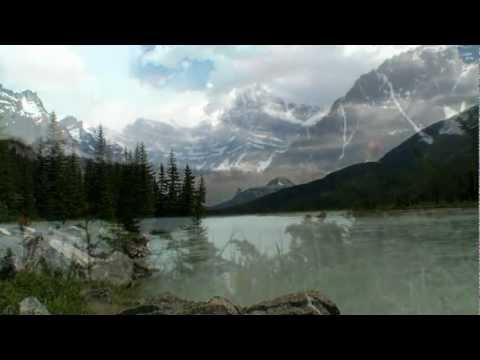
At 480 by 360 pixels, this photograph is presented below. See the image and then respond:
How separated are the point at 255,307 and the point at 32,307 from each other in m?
3.73

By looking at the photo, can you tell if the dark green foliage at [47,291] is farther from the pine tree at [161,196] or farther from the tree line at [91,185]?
the pine tree at [161,196]

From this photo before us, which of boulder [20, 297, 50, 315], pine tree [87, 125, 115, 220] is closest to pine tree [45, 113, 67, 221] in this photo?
pine tree [87, 125, 115, 220]

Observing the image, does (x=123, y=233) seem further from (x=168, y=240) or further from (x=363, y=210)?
(x=363, y=210)

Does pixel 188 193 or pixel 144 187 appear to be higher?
pixel 144 187

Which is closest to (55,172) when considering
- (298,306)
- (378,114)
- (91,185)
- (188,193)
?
(91,185)

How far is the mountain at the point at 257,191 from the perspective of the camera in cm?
779

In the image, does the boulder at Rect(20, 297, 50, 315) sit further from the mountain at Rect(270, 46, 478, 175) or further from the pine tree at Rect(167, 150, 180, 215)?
the mountain at Rect(270, 46, 478, 175)

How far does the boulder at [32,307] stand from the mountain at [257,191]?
346 cm

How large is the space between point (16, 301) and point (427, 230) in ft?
24.8

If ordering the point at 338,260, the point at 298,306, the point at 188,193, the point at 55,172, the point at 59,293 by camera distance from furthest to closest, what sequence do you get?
the point at 55,172
the point at 188,193
the point at 338,260
the point at 59,293
the point at 298,306

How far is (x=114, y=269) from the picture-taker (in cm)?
821

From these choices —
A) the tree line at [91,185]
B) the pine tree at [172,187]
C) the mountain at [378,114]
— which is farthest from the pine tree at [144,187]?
the mountain at [378,114]

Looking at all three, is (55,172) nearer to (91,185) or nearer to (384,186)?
(91,185)

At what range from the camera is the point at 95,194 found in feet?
28.3
